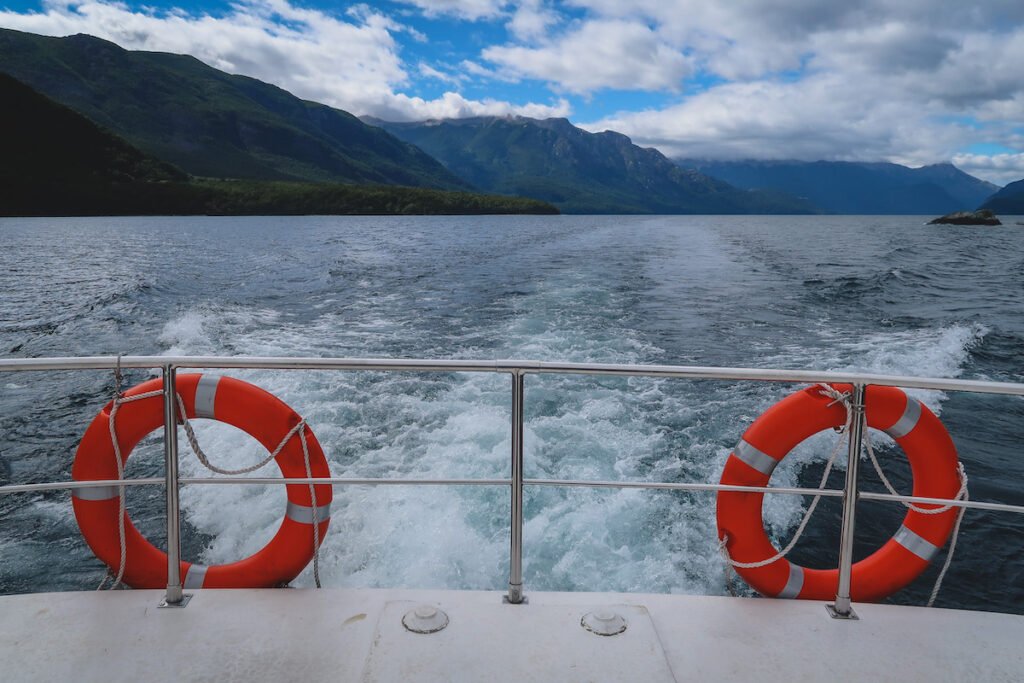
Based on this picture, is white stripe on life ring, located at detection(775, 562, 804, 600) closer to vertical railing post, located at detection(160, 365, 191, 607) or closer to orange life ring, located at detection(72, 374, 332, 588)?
orange life ring, located at detection(72, 374, 332, 588)

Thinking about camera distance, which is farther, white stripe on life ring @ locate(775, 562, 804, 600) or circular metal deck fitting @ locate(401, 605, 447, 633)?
white stripe on life ring @ locate(775, 562, 804, 600)

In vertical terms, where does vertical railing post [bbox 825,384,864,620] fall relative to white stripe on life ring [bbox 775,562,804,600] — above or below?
above

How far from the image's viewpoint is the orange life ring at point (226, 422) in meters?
2.56

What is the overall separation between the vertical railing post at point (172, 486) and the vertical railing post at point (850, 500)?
228 cm

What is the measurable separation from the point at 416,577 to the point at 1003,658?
3.18 m

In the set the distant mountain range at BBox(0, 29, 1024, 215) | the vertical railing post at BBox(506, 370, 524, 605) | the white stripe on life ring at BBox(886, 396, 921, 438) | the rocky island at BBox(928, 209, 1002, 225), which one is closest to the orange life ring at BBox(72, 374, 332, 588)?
the vertical railing post at BBox(506, 370, 524, 605)

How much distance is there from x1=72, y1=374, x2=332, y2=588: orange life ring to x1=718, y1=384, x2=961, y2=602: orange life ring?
1.78 meters

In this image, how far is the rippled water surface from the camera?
15.0 ft

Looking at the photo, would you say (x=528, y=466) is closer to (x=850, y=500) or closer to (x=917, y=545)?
(x=917, y=545)

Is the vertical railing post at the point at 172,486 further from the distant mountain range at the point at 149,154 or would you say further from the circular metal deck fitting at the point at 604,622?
the distant mountain range at the point at 149,154

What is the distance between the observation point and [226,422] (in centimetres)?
265

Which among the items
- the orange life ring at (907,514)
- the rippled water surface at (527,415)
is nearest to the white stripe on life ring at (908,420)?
the orange life ring at (907,514)

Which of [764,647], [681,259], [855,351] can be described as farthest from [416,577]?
[681,259]

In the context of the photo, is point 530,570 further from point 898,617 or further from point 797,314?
point 797,314
